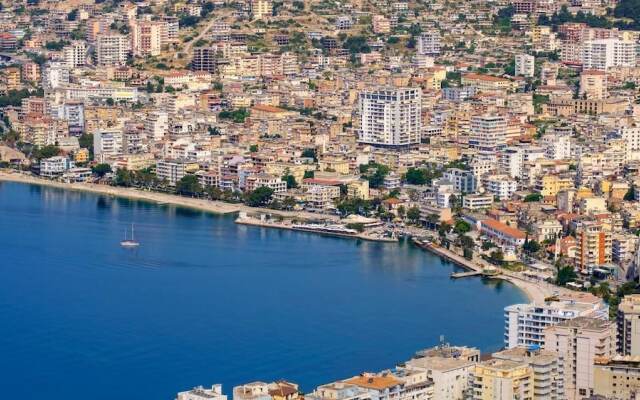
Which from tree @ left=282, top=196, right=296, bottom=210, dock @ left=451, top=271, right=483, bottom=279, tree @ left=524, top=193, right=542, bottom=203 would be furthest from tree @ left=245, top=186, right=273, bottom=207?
dock @ left=451, top=271, right=483, bottom=279

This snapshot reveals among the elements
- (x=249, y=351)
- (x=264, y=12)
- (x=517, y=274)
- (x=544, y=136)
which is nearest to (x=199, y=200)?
(x=544, y=136)

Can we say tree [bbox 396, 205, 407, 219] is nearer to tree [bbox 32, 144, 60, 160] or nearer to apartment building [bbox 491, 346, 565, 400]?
tree [bbox 32, 144, 60, 160]

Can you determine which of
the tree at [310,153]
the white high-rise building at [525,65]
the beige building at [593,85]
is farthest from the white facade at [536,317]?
the white high-rise building at [525,65]

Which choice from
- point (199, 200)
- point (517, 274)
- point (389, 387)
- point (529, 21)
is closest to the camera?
point (389, 387)

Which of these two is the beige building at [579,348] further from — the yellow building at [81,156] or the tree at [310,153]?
the yellow building at [81,156]

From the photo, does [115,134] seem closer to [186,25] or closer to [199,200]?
[199,200]

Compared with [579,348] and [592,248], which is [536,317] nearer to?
[579,348]
